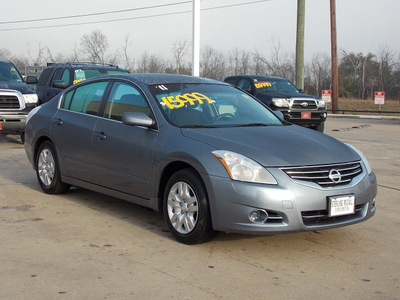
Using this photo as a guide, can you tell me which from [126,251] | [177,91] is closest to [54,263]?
[126,251]

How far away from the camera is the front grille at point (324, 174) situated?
4664mm

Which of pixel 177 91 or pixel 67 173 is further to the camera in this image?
pixel 67 173

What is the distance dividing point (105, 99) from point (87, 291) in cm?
294

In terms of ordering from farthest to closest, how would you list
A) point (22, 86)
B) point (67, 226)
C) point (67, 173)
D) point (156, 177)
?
point (22, 86), point (67, 173), point (67, 226), point (156, 177)

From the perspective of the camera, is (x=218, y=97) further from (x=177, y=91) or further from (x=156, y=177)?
(x=156, y=177)

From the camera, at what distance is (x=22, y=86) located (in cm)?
1291

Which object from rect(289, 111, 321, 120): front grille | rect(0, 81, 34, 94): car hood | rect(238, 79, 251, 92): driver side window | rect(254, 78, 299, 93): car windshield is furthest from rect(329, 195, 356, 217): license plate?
rect(238, 79, 251, 92): driver side window

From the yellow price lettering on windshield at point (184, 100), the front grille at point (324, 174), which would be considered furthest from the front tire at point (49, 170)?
the front grille at point (324, 174)

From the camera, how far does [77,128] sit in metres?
6.54

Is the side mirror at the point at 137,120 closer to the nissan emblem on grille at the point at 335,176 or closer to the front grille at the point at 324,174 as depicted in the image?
the front grille at the point at 324,174

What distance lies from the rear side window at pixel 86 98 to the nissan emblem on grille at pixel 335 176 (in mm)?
2925

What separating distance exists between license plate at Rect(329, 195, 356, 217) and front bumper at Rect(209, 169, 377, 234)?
0.05m

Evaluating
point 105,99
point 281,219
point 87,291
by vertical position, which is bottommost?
point 87,291

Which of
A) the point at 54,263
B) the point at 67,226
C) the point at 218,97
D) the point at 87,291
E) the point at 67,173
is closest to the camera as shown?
the point at 87,291
